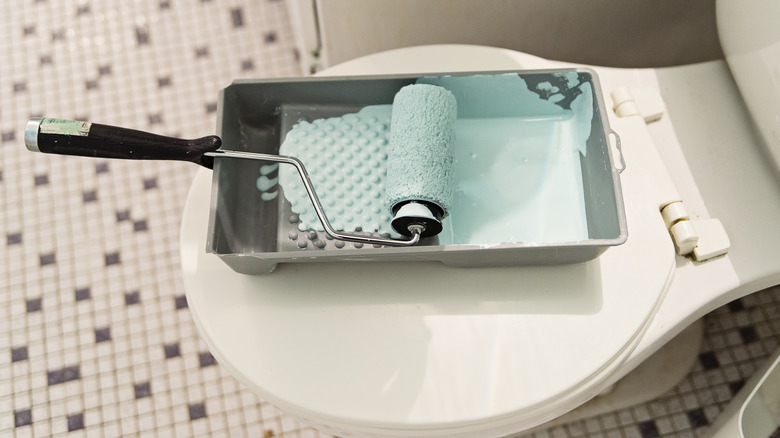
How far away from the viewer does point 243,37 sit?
1206 millimetres

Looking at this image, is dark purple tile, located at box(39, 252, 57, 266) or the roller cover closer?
the roller cover

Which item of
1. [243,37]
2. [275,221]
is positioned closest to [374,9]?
[275,221]

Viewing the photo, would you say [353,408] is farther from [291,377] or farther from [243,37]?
[243,37]

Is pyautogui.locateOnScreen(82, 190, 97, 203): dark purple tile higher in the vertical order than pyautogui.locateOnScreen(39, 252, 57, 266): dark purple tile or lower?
higher

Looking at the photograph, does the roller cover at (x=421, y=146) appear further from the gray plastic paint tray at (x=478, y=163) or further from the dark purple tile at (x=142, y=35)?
the dark purple tile at (x=142, y=35)

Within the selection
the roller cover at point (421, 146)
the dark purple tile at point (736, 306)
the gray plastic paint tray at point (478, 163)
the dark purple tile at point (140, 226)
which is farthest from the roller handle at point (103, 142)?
the dark purple tile at point (736, 306)

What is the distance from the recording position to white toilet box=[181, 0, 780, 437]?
589 mm

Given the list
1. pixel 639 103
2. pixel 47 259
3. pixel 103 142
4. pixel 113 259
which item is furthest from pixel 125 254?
pixel 639 103

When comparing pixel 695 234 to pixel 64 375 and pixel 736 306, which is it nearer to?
pixel 736 306

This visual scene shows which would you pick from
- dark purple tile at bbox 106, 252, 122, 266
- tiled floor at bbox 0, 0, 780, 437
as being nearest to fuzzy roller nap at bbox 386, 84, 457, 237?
tiled floor at bbox 0, 0, 780, 437

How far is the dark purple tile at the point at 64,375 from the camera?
98cm

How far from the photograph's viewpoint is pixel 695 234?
0.64 m

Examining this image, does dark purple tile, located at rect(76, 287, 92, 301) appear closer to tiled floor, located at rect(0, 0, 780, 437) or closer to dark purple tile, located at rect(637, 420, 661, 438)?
tiled floor, located at rect(0, 0, 780, 437)

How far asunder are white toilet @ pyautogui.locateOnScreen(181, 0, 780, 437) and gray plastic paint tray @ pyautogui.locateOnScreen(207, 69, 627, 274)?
32mm
